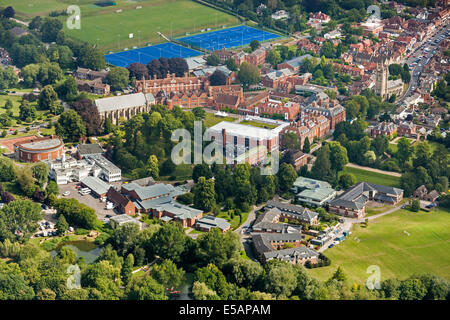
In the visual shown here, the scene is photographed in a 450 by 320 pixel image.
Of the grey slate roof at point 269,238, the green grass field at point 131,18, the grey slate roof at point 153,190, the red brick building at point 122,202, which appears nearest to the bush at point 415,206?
the grey slate roof at point 269,238

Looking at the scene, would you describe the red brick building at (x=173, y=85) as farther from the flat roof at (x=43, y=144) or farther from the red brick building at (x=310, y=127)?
the flat roof at (x=43, y=144)

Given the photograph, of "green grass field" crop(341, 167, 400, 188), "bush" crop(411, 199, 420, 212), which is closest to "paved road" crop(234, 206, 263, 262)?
"green grass field" crop(341, 167, 400, 188)

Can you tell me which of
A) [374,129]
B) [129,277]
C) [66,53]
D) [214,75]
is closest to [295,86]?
[214,75]

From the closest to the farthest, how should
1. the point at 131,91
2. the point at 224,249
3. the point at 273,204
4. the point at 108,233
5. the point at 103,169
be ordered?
the point at 224,249
the point at 108,233
the point at 273,204
the point at 103,169
the point at 131,91

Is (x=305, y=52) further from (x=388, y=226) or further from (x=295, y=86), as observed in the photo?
(x=388, y=226)

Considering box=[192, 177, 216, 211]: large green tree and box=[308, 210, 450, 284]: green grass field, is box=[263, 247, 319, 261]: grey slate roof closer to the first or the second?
box=[308, 210, 450, 284]: green grass field
